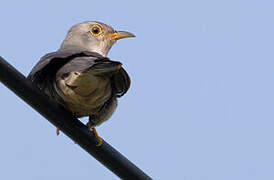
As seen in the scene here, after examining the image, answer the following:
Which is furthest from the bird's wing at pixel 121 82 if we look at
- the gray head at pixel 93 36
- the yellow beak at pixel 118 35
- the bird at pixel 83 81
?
the yellow beak at pixel 118 35

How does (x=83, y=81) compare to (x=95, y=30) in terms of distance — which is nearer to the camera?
(x=83, y=81)

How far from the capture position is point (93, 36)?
8211mm

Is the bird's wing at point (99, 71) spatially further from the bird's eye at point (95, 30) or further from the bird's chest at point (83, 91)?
the bird's eye at point (95, 30)

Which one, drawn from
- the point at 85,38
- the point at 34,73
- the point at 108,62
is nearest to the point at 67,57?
the point at 34,73

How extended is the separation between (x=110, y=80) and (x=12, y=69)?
7.01ft

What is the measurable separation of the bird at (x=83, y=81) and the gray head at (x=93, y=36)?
5.91 feet

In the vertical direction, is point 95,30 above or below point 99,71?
above

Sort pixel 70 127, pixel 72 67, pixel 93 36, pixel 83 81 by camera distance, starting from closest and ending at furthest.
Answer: pixel 70 127
pixel 72 67
pixel 83 81
pixel 93 36

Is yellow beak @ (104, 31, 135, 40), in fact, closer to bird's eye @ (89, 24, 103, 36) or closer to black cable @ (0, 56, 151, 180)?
bird's eye @ (89, 24, 103, 36)

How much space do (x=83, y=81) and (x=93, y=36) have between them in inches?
110

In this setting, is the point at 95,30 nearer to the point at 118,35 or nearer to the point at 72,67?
the point at 118,35

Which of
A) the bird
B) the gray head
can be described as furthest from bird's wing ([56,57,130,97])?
the gray head

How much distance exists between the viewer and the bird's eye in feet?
27.0

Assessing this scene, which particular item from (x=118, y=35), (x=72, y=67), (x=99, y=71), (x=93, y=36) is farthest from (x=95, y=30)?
(x=99, y=71)
